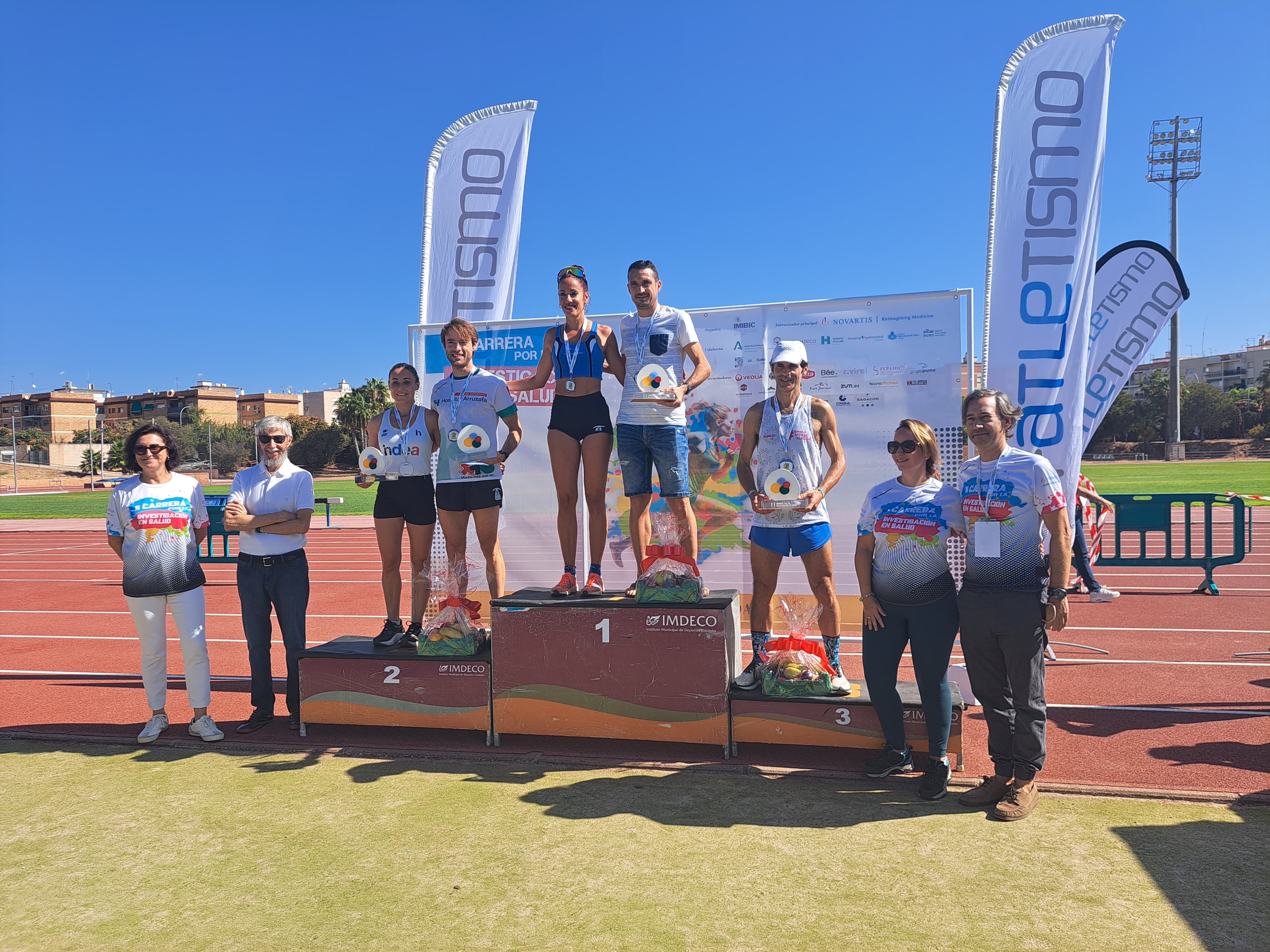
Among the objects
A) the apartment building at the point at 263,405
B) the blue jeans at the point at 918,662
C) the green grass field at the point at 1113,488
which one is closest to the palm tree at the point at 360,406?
the green grass field at the point at 1113,488

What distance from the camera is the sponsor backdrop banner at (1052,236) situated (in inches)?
230

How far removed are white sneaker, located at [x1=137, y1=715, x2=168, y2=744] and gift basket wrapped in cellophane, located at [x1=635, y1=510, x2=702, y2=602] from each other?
3148 mm

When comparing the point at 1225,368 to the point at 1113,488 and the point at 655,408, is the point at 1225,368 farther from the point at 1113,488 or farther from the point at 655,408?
the point at 655,408

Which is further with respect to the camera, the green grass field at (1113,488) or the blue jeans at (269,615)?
the green grass field at (1113,488)

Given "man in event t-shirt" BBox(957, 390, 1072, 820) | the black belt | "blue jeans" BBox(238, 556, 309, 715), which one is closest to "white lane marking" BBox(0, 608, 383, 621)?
"blue jeans" BBox(238, 556, 309, 715)

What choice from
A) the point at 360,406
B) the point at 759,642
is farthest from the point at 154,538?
the point at 360,406

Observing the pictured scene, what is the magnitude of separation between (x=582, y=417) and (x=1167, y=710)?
4.35 metres

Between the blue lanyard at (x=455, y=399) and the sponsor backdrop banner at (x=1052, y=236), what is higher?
the sponsor backdrop banner at (x=1052, y=236)

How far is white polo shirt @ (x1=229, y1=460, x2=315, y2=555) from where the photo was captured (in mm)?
5125

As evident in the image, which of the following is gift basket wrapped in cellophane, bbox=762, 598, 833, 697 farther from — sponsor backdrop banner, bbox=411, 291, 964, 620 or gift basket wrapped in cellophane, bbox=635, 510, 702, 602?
sponsor backdrop banner, bbox=411, 291, 964, 620


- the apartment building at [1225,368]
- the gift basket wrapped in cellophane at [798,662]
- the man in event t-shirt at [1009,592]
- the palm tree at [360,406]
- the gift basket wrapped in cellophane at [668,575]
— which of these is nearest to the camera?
the man in event t-shirt at [1009,592]

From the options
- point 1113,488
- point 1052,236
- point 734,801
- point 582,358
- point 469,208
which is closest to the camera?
point 734,801

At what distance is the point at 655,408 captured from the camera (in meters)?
5.01

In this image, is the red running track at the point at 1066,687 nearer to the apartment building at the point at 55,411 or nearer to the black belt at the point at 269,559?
the black belt at the point at 269,559
